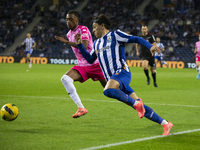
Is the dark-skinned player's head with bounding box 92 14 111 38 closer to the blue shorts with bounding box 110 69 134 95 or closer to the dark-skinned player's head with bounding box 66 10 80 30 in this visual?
the blue shorts with bounding box 110 69 134 95

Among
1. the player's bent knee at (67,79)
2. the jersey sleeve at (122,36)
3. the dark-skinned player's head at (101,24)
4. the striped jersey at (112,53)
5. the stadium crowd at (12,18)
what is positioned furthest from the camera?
the stadium crowd at (12,18)

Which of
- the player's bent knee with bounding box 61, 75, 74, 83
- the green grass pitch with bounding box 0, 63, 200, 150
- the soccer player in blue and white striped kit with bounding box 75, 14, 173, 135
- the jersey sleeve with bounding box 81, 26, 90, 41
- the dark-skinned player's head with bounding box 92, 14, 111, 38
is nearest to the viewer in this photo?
the green grass pitch with bounding box 0, 63, 200, 150

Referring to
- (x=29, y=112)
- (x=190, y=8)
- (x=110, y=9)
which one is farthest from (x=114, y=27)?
(x=29, y=112)

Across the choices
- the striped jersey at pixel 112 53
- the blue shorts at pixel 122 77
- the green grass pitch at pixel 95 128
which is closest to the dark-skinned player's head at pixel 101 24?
the striped jersey at pixel 112 53

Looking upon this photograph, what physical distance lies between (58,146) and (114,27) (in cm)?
3309

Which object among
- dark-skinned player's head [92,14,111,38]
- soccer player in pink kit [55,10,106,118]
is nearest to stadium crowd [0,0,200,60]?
soccer player in pink kit [55,10,106,118]

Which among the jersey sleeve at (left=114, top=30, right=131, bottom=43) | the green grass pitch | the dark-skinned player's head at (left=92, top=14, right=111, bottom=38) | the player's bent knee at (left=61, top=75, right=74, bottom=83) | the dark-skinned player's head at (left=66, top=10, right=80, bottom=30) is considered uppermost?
the dark-skinned player's head at (left=66, top=10, right=80, bottom=30)

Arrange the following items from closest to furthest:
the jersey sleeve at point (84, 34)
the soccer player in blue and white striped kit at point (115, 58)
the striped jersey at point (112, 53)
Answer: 1. the soccer player in blue and white striped kit at point (115, 58)
2. the striped jersey at point (112, 53)
3. the jersey sleeve at point (84, 34)

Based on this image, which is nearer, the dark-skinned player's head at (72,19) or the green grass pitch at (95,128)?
the green grass pitch at (95,128)

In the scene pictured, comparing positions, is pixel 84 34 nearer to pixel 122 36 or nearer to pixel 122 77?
pixel 122 36

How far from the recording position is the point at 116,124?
5910 millimetres

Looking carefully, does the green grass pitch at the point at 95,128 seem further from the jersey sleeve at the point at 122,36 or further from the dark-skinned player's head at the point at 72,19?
the dark-skinned player's head at the point at 72,19

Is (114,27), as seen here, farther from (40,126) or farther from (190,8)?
(40,126)

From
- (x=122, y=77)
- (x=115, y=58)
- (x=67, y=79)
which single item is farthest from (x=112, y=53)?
(x=67, y=79)
